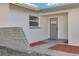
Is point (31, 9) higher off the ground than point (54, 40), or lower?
higher

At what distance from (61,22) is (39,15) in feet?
1.76

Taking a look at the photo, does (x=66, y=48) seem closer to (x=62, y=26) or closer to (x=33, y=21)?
(x=62, y=26)

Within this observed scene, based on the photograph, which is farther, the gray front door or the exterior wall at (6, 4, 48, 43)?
the gray front door

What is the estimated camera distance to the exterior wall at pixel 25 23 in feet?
7.62

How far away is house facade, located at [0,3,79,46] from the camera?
7.60 feet

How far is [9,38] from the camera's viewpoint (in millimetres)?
2344

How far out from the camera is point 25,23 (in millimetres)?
2424

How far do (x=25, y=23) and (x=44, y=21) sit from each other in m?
0.45

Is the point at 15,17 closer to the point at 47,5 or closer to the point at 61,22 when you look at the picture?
the point at 47,5

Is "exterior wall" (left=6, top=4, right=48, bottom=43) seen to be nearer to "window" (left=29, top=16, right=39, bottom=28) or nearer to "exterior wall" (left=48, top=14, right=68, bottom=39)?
"window" (left=29, top=16, right=39, bottom=28)

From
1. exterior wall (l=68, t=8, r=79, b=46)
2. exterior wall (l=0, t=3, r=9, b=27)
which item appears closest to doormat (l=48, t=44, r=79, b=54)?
exterior wall (l=68, t=8, r=79, b=46)

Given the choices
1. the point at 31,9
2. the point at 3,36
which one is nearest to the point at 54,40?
the point at 31,9

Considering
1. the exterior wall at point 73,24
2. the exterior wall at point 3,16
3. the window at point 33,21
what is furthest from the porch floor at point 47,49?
the exterior wall at point 3,16

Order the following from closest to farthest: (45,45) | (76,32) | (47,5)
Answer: (47,5)
(45,45)
(76,32)
